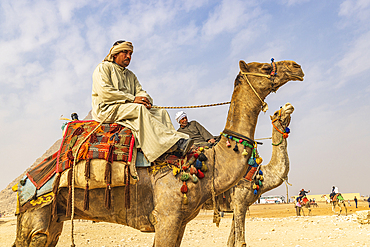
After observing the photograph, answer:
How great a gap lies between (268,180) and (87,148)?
250 inches

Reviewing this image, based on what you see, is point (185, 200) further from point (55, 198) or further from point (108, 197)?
point (55, 198)

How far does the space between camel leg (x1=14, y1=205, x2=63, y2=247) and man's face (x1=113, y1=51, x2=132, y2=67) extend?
7.79 feet

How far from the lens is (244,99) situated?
14.6 feet

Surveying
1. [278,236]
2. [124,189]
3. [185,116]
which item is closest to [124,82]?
[124,189]

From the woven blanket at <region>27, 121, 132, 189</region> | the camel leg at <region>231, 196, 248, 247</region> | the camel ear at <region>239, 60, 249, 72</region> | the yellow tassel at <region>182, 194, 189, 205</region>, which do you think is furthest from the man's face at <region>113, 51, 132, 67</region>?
the camel leg at <region>231, 196, 248, 247</region>

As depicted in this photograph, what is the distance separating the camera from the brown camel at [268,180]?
25.2 feet

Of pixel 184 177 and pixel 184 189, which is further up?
pixel 184 177

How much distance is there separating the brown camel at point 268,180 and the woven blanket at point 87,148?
4650 mm

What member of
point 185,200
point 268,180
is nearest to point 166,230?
point 185,200

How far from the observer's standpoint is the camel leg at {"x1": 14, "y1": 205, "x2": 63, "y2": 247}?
3.84 metres

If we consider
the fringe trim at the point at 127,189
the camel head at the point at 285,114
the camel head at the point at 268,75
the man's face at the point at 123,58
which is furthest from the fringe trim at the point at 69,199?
the camel head at the point at 285,114

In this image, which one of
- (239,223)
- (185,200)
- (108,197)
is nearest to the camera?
(185,200)

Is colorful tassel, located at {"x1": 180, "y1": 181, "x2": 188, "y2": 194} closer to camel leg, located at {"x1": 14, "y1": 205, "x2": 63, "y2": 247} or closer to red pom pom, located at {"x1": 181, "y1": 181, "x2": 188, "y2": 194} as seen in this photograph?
red pom pom, located at {"x1": 181, "y1": 181, "x2": 188, "y2": 194}

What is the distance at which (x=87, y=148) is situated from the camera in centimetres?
402
